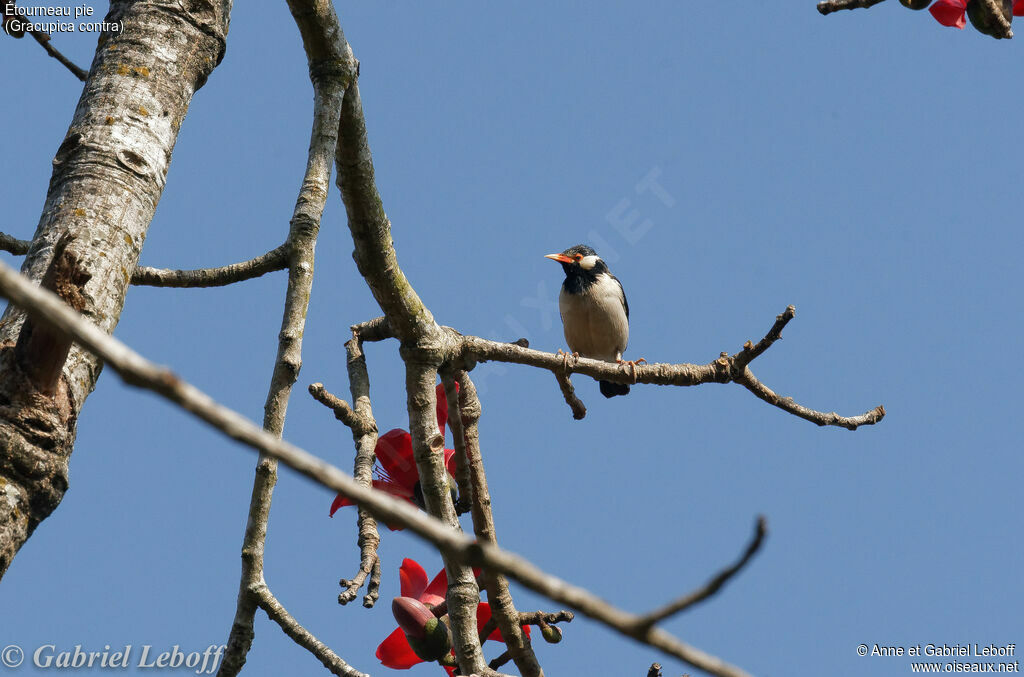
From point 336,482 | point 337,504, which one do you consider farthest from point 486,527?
point 336,482

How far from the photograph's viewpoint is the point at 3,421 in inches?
68.2

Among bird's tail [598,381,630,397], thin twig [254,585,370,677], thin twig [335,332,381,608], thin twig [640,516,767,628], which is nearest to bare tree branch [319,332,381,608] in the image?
thin twig [335,332,381,608]

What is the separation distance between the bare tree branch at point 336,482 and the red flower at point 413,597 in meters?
2.49

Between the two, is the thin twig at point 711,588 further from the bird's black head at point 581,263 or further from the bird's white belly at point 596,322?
the bird's black head at point 581,263

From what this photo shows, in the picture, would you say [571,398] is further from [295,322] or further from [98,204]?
[98,204]

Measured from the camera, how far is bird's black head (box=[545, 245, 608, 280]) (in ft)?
27.9

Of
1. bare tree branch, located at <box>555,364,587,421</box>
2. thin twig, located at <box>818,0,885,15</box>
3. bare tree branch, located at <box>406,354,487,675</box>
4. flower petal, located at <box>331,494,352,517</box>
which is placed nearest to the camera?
thin twig, located at <box>818,0,885,15</box>

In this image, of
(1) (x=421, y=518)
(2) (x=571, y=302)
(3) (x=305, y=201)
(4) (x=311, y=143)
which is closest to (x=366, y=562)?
(3) (x=305, y=201)

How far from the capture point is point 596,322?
8180mm

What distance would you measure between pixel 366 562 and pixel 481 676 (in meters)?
0.55

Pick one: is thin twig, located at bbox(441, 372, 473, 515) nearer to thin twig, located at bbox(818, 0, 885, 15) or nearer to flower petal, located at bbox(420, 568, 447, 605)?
flower petal, located at bbox(420, 568, 447, 605)

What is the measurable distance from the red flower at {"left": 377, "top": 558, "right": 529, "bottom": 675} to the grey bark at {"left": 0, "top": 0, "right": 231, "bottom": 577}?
1867 mm

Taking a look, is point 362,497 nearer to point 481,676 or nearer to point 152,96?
point 152,96

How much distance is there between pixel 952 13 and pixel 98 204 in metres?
2.85
